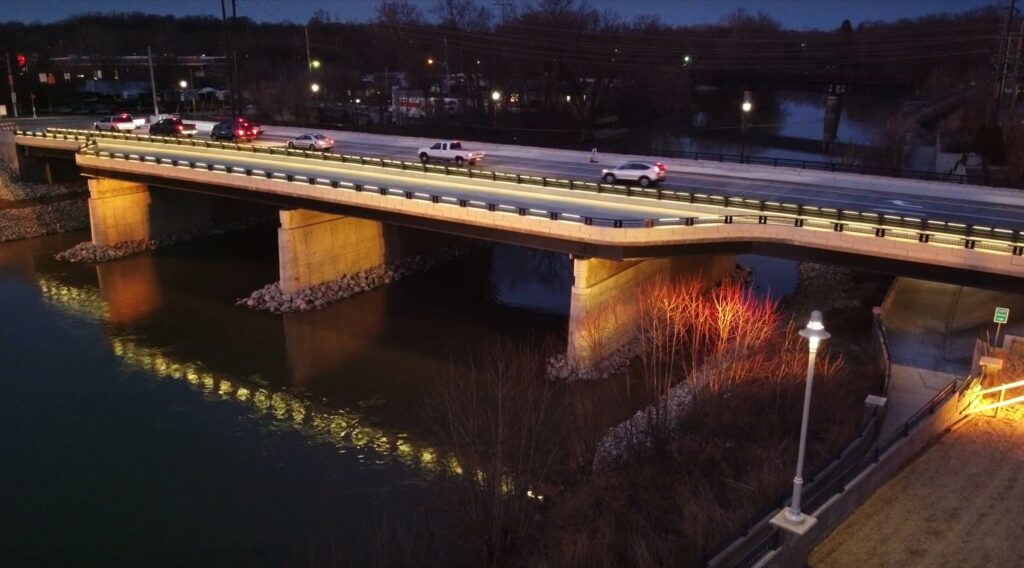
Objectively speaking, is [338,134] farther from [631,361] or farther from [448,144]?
[631,361]

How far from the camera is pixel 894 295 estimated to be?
2850 centimetres

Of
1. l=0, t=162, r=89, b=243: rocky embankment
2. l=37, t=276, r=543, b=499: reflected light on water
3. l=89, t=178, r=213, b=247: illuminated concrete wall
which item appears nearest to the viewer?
l=37, t=276, r=543, b=499: reflected light on water

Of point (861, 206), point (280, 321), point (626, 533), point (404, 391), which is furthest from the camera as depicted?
point (280, 321)

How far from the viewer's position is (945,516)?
532 inches

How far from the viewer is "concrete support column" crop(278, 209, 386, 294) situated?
33.8m

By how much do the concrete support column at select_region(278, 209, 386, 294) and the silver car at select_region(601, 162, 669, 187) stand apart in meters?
12.2

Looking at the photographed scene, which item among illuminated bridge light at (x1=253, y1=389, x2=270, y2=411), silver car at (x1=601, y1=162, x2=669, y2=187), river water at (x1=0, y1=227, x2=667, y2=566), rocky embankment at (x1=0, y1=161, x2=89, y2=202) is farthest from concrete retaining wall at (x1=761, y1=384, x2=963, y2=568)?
rocky embankment at (x1=0, y1=161, x2=89, y2=202)

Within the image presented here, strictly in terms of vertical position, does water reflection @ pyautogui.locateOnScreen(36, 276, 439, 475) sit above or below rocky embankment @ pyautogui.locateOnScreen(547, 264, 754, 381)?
below

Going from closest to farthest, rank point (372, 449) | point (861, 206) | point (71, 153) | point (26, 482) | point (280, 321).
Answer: point (26, 482) → point (372, 449) → point (861, 206) → point (280, 321) → point (71, 153)

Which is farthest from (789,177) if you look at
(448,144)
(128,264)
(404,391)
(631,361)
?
(128,264)

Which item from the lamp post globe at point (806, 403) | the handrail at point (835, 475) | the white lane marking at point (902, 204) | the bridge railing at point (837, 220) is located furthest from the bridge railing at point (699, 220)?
the lamp post globe at point (806, 403)

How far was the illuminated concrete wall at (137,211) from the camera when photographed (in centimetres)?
4162

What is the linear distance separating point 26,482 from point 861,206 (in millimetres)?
27775

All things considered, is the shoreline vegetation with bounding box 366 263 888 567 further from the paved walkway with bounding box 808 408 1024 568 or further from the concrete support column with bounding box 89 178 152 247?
the concrete support column with bounding box 89 178 152 247
